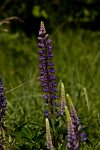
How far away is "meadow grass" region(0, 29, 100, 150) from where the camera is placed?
11.3ft

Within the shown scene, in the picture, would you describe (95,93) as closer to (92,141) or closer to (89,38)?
(92,141)

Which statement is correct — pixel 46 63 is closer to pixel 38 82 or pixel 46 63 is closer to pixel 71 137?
pixel 38 82

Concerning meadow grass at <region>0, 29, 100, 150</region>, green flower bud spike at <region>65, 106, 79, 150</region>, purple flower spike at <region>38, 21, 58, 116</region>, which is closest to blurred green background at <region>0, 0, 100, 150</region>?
meadow grass at <region>0, 29, 100, 150</region>

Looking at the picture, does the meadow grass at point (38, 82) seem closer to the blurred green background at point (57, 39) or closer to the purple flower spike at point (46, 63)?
the blurred green background at point (57, 39)

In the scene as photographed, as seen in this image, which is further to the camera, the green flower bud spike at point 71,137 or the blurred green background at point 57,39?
the blurred green background at point 57,39

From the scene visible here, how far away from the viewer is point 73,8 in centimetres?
788

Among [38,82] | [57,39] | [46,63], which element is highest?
[57,39]

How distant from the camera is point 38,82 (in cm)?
381

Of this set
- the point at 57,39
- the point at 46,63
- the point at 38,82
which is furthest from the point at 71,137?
the point at 57,39

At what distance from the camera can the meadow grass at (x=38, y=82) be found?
3439mm

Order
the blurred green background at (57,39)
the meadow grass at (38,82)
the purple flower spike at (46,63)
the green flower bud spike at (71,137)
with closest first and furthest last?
the green flower bud spike at (71,137) < the purple flower spike at (46,63) < the meadow grass at (38,82) < the blurred green background at (57,39)

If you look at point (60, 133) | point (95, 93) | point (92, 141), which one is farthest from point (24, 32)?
point (60, 133)

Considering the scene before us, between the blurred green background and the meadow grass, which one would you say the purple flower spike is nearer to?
the meadow grass

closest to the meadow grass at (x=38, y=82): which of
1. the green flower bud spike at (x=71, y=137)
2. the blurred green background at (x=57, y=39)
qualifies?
the blurred green background at (x=57, y=39)
